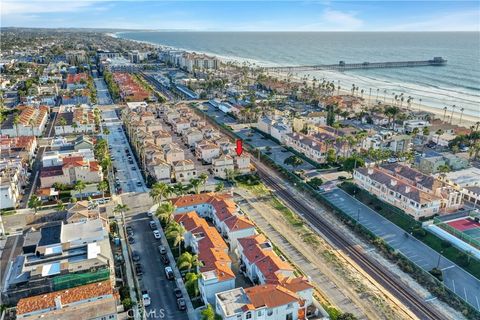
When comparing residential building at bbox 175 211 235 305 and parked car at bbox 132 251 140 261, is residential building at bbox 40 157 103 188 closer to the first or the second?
residential building at bbox 175 211 235 305

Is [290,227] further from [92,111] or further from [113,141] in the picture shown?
[92,111]

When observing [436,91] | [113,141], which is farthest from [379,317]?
[436,91]

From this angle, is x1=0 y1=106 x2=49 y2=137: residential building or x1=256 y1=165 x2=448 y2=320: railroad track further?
x1=0 y1=106 x2=49 y2=137: residential building

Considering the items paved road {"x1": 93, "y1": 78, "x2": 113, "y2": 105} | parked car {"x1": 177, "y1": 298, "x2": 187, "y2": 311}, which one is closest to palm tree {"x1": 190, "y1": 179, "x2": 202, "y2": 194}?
parked car {"x1": 177, "y1": 298, "x2": 187, "y2": 311}

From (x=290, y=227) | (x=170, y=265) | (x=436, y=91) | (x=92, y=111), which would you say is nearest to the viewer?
(x=170, y=265)

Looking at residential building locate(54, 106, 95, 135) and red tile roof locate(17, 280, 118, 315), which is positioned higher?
residential building locate(54, 106, 95, 135)

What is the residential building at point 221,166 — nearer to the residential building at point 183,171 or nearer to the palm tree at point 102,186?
the residential building at point 183,171
